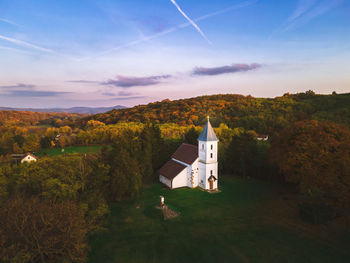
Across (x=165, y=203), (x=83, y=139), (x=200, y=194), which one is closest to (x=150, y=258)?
(x=165, y=203)

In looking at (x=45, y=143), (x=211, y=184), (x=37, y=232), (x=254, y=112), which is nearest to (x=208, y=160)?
(x=211, y=184)

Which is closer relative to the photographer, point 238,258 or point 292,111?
point 238,258

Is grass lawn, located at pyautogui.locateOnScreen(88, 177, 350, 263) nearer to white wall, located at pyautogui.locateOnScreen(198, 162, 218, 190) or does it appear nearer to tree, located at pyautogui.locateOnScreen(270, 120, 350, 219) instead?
white wall, located at pyautogui.locateOnScreen(198, 162, 218, 190)

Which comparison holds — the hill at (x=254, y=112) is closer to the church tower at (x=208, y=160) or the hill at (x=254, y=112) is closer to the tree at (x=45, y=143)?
the tree at (x=45, y=143)

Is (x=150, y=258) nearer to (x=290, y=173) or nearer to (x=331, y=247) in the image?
(x=331, y=247)

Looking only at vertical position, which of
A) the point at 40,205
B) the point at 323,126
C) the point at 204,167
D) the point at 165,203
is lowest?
the point at 165,203

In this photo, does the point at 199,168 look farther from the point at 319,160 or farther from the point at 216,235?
the point at 319,160
